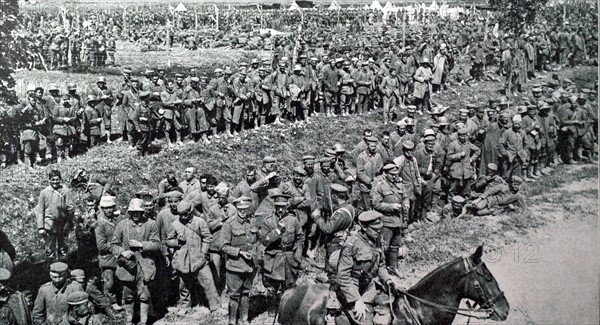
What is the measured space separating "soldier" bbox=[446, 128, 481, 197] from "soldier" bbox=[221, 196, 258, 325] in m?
4.97

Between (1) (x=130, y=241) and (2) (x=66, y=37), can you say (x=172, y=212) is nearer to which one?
(1) (x=130, y=241)

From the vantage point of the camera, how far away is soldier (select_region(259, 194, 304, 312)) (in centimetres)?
735

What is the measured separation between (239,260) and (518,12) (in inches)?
535

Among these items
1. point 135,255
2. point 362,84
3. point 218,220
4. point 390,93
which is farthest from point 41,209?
point 390,93

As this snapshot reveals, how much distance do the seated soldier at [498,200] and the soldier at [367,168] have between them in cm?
225

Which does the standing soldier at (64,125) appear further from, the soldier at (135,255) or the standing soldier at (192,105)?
the soldier at (135,255)

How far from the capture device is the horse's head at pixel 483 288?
5.69m

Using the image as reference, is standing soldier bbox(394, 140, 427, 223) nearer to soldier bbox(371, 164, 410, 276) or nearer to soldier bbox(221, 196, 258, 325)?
soldier bbox(371, 164, 410, 276)

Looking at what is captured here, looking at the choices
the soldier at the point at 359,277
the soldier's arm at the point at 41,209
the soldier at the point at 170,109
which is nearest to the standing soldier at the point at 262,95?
the soldier at the point at 170,109

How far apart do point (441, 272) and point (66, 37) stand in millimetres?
18410

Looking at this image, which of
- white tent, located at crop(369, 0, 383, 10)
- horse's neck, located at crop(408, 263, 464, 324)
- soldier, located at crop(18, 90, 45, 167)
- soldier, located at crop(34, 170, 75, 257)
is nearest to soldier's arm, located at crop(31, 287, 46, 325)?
soldier, located at crop(34, 170, 75, 257)

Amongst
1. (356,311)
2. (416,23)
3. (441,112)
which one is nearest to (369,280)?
(356,311)

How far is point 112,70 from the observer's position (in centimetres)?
1975

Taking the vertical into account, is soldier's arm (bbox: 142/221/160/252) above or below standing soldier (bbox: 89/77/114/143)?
below
